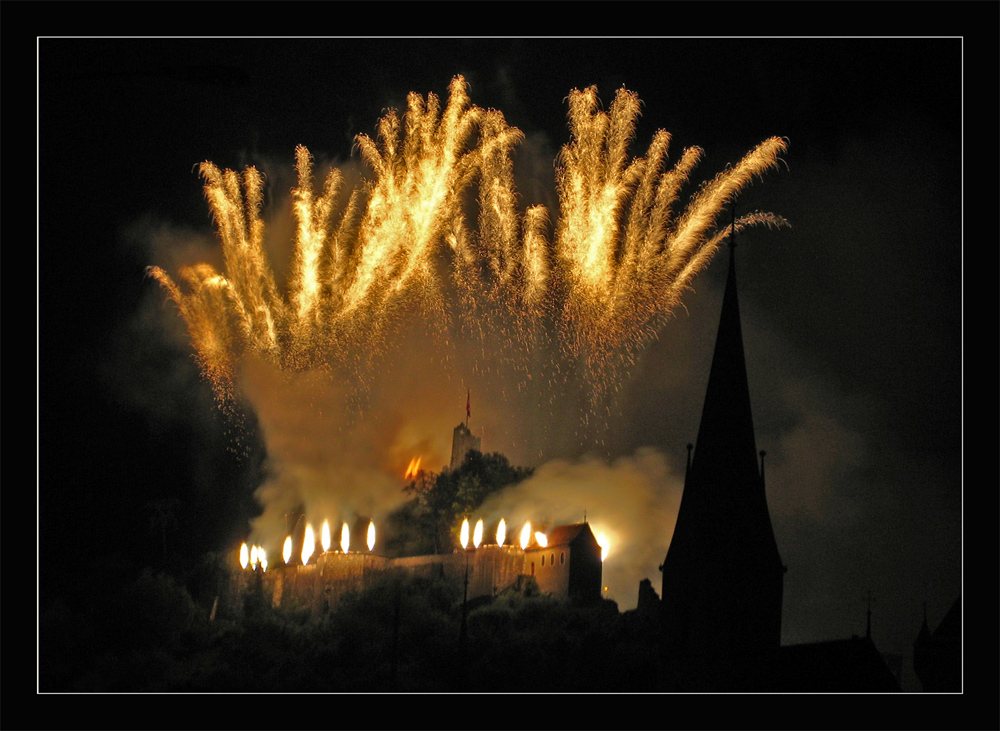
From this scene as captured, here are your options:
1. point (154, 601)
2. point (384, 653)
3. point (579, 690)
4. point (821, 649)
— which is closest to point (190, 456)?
point (154, 601)

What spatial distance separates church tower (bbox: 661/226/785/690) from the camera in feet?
70.8

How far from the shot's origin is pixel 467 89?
2078 centimetres

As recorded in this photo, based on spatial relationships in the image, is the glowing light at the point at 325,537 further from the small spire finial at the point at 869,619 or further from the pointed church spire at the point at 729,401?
the small spire finial at the point at 869,619

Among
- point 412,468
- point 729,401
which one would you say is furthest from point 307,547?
point 729,401

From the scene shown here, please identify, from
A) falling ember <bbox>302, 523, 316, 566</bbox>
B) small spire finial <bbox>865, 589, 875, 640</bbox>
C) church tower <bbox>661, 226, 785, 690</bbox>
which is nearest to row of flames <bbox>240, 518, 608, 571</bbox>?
falling ember <bbox>302, 523, 316, 566</bbox>

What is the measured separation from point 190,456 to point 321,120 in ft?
23.0

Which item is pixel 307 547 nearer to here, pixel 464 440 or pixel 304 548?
pixel 304 548

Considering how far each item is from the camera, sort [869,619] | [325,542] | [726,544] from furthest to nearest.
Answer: [325,542] → [726,544] → [869,619]

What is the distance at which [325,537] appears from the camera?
22875 mm

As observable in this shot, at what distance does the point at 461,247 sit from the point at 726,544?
7727mm

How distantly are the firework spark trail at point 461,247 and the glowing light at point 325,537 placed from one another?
3.19 meters

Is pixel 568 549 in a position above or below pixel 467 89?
below
